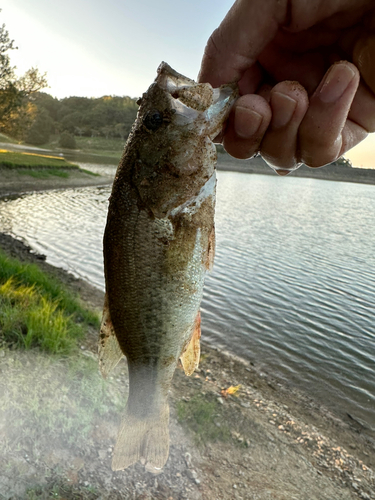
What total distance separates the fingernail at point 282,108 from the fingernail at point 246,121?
0.11 m

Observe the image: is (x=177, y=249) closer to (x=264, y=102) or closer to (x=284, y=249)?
(x=264, y=102)

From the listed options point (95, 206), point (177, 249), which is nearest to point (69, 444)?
point (177, 249)

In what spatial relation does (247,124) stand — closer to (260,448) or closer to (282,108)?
(282,108)

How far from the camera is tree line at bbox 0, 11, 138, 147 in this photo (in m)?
36.6

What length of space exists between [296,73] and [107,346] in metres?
2.47

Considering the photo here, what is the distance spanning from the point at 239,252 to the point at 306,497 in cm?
1383

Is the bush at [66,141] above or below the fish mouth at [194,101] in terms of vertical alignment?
below

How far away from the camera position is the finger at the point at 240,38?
254cm

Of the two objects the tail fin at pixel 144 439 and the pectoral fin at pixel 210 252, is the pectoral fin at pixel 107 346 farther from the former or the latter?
the pectoral fin at pixel 210 252

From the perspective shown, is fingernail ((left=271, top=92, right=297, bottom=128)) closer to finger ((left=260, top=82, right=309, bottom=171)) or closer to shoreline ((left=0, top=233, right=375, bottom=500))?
finger ((left=260, top=82, right=309, bottom=171))

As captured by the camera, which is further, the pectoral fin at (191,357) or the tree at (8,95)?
the tree at (8,95)

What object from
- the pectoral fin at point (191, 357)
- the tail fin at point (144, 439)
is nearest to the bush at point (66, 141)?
the pectoral fin at point (191, 357)

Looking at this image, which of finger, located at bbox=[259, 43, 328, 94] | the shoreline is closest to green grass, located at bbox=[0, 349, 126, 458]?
the shoreline

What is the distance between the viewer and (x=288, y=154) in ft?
9.08
